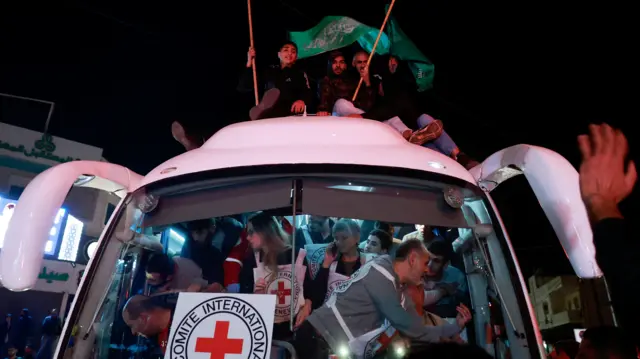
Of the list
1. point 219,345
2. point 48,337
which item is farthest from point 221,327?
point 48,337

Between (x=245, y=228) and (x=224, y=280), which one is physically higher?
(x=245, y=228)

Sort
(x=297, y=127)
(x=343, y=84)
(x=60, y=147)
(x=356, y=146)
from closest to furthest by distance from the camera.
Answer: (x=356, y=146) < (x=297, y=127) < (x=343, y=84) < (x=60, y=147)

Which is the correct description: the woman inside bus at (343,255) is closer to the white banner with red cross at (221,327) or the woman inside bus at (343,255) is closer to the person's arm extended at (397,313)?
the person's arm extended at (397,313)

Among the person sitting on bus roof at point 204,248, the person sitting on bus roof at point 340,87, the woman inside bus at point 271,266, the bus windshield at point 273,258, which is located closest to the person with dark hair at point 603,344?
the bus windshield at point 273,258

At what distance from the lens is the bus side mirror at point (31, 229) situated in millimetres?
1841

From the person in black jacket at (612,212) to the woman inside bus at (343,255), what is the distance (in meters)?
1.58

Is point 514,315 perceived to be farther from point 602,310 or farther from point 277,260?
point 277,260

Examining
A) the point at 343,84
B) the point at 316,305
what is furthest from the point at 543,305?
the point at 316,305

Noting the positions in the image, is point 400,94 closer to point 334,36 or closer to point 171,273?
point 334,36

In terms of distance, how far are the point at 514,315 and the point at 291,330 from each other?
38.7 inches

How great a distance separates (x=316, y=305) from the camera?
263cm

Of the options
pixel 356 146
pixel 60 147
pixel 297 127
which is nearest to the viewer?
pixel 356 146

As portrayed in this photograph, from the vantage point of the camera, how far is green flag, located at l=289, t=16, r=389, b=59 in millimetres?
5754

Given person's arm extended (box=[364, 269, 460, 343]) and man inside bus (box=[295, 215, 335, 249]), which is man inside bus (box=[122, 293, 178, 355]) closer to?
person's arm extended (box=[364, 269, 460, 343])
